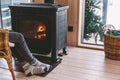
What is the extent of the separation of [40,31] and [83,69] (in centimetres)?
83

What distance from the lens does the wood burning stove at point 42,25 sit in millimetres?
2760

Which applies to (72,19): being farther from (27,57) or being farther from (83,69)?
(27,57)

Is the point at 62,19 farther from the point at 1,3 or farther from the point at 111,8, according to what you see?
the point at 1,3

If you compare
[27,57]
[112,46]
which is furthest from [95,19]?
[27,57]

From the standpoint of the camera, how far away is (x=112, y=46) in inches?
116

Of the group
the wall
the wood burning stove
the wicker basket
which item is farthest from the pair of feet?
the wall

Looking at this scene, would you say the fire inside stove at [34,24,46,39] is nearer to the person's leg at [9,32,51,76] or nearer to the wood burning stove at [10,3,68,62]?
the wood burning stove at [10,3,68,62]

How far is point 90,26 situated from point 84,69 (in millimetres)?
1155

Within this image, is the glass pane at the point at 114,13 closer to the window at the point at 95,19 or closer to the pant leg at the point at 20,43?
the window at the point at 95,19

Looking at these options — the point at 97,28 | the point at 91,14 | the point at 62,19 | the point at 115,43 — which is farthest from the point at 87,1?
the point at 115,43

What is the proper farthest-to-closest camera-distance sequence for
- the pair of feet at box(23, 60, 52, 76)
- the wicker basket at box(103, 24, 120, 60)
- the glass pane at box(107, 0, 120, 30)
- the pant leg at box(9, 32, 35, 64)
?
the glass pane at box(107, 0, 120, 30) → the wicker basket at box(103, 24, 120, 60) → the pair of feet at box(23, 60, 52, 76) → the pant leg at box(9, 32, 35, 64)

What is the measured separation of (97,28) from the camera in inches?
141

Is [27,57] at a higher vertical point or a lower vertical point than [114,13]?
lower

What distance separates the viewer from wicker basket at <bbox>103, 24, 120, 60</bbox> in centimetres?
291
